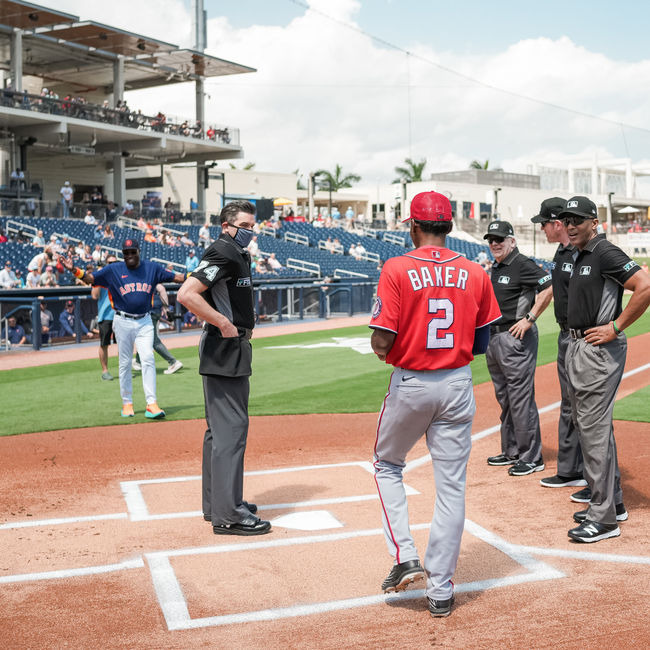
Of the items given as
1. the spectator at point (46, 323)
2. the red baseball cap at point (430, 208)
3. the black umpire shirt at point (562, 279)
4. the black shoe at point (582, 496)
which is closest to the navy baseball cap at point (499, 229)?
the black umpire shirt at point (562, 279)

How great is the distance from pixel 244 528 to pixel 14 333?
43.1 feet

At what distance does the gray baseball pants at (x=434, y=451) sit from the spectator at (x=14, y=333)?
14.4 m

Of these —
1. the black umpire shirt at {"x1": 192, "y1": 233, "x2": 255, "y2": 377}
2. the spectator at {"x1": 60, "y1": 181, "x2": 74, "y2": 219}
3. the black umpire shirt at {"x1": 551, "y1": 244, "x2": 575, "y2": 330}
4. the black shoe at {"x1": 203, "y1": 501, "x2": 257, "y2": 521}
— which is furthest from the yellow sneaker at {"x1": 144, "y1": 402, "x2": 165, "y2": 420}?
the spectator at {"x1": 60, "y1": 181, "x2": 74, "y2": 219}

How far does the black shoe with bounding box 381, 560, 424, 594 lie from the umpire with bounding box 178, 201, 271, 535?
134 centimetres

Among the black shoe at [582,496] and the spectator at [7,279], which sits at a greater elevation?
the spectator at [7,279]

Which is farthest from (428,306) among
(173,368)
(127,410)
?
(173,368)

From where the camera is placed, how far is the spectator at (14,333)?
54.4ft

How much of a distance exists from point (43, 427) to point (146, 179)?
1577 inches

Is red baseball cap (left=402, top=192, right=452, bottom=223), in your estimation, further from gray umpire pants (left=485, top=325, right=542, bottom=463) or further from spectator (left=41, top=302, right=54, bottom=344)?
spectator (left=41, top=302, right=54, bottom=344)

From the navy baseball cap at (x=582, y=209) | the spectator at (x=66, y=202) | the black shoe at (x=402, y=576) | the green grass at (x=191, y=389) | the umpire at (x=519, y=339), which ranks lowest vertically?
the green grass at (x=191, y=389)

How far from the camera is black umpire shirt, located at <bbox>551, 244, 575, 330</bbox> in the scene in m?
5.79

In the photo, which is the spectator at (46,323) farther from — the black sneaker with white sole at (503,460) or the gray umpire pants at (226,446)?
the gray umpire pants at (226,446)

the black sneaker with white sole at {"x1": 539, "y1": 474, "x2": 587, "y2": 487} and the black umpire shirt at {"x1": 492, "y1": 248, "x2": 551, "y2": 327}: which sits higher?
the black umpire shirt at {"x1": 492, "y1": 248, "x2": 551, "y2": 327}

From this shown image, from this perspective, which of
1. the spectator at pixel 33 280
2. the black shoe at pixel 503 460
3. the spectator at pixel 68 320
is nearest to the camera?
the black shoe at pixel 503 460
